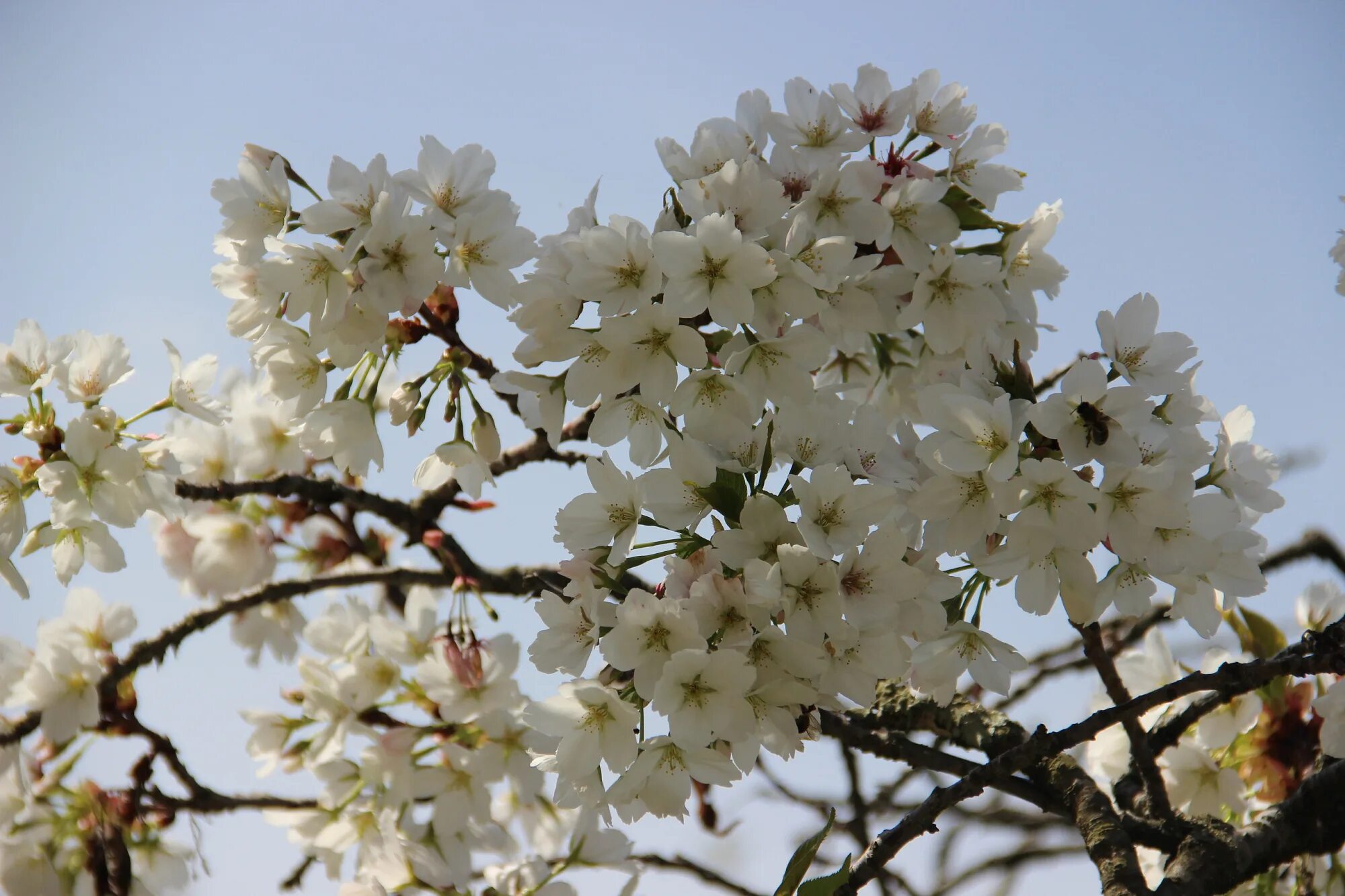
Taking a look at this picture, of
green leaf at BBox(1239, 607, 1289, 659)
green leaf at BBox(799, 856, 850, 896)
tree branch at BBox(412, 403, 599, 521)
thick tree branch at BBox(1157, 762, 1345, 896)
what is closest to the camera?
green leaf at BBox(799, 856, 850, 896)

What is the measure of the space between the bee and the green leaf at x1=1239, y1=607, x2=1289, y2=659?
94 cm

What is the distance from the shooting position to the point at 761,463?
44.9 inches

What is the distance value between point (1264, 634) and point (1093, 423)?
998 mm

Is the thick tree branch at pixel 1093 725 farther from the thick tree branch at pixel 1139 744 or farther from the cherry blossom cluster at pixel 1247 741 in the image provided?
the cherry blossom cluster at pixel 1247 741

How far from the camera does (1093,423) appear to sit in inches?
43.5

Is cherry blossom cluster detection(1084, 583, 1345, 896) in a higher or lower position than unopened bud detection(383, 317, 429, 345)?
lower

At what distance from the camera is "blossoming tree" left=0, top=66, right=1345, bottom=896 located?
3.54 feet

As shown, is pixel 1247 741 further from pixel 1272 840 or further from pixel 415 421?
pixel 415 421

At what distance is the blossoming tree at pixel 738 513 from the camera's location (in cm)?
108

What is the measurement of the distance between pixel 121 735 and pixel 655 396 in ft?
5.26

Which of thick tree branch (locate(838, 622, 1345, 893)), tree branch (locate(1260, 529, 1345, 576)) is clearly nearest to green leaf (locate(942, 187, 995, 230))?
thick tree branch (locate(838, 622, 1345, 893))

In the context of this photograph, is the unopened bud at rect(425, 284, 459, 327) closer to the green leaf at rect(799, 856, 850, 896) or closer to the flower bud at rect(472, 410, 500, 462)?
the flower bud at rect(472, 410, 500, 462)

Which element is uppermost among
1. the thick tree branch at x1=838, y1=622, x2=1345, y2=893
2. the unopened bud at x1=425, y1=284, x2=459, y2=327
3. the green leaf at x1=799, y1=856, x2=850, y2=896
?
the unopened bud at x1=425, y1=284, x2=459, y2=327

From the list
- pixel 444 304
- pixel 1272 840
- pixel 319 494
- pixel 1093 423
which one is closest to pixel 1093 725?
pixel 1093 423
